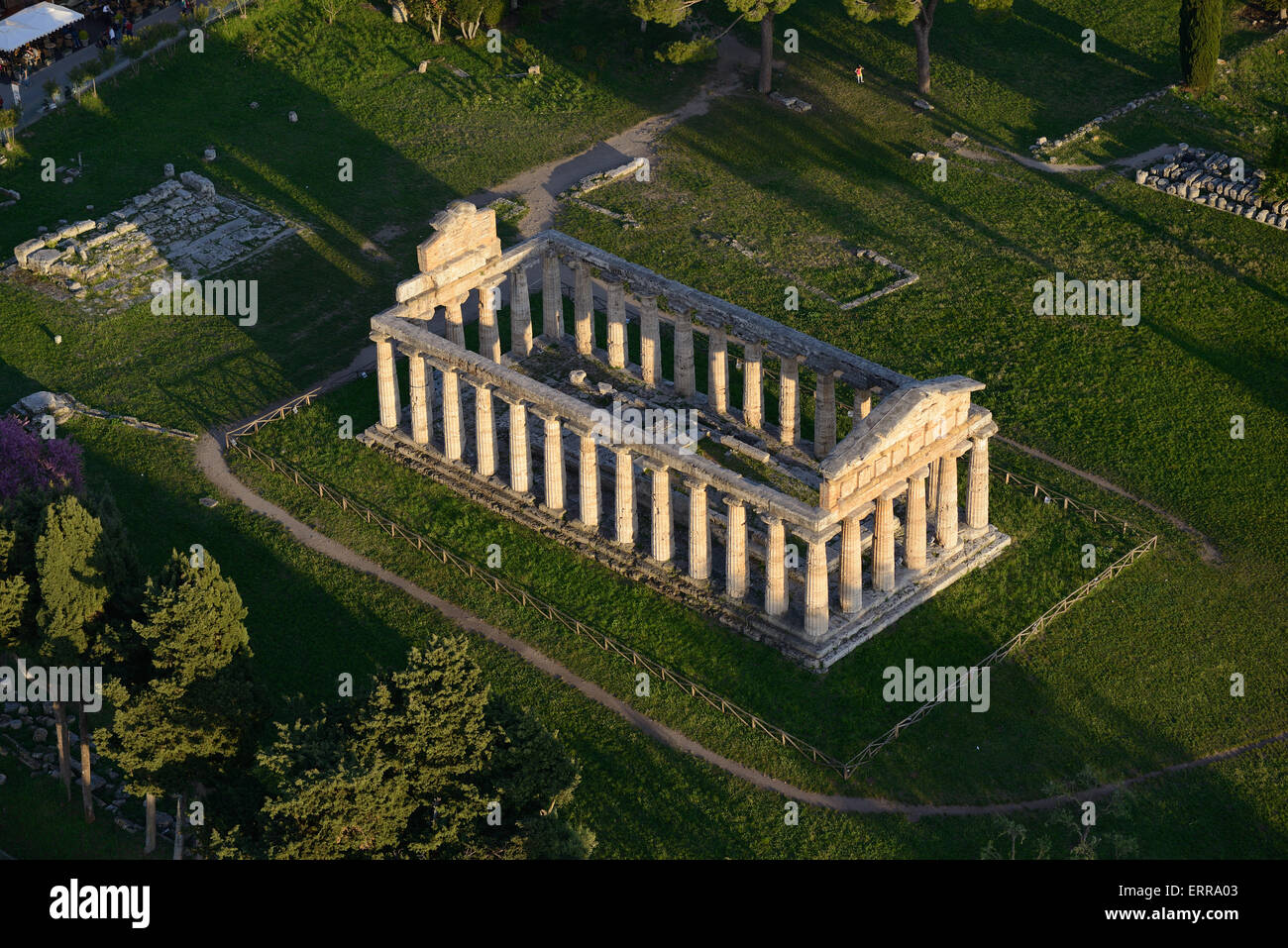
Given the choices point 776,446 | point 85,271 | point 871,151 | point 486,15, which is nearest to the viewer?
point 776,446

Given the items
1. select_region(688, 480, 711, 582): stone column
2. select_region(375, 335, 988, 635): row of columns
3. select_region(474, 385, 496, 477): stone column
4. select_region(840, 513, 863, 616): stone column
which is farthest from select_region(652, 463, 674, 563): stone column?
select_region(474, 385, 496, 477): stone column

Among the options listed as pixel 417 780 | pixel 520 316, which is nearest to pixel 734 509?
pixel 417 780

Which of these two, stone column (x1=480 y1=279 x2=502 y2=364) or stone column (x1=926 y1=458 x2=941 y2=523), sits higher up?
stone column (x1=480 y1=279 x2=502 y2=364)

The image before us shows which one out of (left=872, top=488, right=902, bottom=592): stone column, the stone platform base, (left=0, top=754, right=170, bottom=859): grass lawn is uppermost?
(left=872, top=488, right=902, bottom=592): stone column

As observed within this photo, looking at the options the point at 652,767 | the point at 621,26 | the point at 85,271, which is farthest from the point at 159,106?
the point at 652,767

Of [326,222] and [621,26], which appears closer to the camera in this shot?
[326,222]

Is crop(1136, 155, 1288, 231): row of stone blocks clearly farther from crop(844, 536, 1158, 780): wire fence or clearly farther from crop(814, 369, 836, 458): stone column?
crop(814, 369, 836, 458): stone column

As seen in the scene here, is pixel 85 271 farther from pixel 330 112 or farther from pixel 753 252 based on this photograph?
pixel 753 252

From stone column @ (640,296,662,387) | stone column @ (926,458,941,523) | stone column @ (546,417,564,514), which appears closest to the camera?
stone column @ (926,458,941,523)
